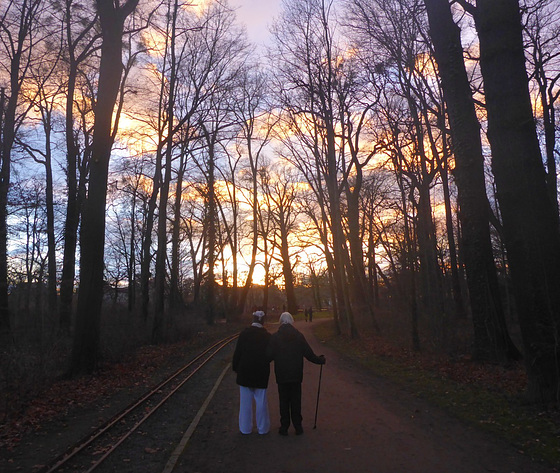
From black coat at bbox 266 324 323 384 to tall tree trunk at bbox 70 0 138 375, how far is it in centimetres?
767

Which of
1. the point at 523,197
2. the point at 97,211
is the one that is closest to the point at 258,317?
the point at 523,197

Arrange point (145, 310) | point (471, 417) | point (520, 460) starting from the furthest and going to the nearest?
point (145, 310)
point (471, 417)
point (520, 460)

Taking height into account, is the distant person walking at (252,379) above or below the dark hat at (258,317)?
below

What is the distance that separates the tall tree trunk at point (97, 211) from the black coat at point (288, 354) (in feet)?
A: 25.2

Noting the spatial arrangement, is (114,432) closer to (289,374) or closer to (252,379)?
(252,379)

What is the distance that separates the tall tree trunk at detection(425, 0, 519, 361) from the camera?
11.5 m

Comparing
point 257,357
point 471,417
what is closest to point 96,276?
point 257,357

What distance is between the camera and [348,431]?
6.83 m

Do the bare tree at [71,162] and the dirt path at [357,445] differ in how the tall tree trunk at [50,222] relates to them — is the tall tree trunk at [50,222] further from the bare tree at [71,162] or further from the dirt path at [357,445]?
the dirt path at [357,445]

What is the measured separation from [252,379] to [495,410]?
3991 millimetres

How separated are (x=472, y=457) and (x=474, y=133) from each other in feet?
27.3

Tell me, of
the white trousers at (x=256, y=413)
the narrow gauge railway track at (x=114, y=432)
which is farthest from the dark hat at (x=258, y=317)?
the narrow gauge railway track at (x=114, y=432)

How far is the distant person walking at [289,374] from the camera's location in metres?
6.71

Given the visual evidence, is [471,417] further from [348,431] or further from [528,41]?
[528,41]
